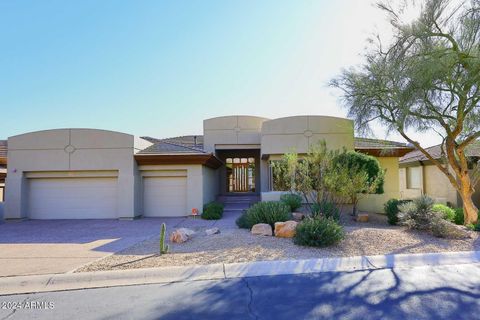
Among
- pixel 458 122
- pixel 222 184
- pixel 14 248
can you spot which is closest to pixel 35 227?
pixel 14 248

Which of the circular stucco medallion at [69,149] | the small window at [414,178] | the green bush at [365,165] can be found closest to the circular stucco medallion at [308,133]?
the green bush at [365,165]

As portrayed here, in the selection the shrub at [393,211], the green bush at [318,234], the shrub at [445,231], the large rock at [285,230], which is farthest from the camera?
the shrub at [393,211]

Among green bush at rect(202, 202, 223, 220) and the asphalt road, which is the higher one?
green bush at rect(202, 202, 223, 220)

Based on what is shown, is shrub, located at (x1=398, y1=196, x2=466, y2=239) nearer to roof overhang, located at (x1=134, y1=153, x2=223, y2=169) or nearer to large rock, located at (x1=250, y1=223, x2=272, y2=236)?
large rock, located at (x1=250, y1=223, x2=272, y2=236)

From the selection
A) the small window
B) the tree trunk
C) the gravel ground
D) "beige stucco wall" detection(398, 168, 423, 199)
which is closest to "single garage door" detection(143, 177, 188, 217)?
the gravel ground

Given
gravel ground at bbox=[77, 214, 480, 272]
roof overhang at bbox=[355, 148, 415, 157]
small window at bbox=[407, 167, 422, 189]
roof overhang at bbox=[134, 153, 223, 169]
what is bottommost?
gravel ground at bbox=[77, 214, 480, 272]

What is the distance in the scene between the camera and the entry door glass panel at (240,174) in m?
22.1

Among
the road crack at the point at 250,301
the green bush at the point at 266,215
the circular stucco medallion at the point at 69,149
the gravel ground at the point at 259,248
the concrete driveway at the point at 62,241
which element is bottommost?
the concrete driveway at the point at 62,241

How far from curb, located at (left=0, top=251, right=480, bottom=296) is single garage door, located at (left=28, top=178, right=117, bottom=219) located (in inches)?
379

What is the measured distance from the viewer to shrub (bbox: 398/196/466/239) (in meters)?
9.12

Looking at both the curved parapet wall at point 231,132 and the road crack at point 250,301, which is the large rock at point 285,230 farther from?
the curved parapet wall at point 231,132

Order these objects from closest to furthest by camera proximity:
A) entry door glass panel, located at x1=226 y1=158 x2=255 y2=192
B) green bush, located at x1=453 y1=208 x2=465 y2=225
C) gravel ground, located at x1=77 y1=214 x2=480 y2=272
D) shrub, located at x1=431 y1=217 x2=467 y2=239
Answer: gravel ground, located at x1=77 y1=214 x2=480 y2=272, shrub, located at x1=431 y1=217 x2=467 y2=239, green bush, located at x1=453 y1=208 x2=465 y2=225, entry door glass panel, located at x1=226 y1=158 x2=255 y2=192

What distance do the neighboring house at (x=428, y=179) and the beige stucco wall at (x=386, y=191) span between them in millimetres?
2414

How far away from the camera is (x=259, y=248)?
788cm
